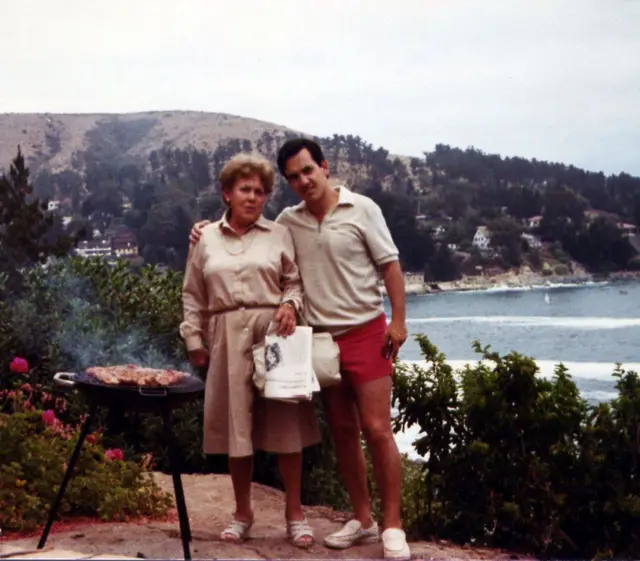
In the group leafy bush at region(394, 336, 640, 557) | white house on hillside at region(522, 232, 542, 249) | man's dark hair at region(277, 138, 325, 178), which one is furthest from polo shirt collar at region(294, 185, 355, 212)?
white house on hillside at region(522, 232, 542, 249)

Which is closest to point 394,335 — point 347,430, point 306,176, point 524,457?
point 347,430

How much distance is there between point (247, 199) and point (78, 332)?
118 inches

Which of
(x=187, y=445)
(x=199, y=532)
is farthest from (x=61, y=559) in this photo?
(x=187, y=445)

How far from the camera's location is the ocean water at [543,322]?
24.0 feet

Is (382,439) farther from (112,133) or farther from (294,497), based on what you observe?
(112,133)

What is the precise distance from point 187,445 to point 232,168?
2818 millimetres

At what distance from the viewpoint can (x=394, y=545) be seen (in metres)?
3.86

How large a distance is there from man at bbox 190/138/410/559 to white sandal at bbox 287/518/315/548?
354mm

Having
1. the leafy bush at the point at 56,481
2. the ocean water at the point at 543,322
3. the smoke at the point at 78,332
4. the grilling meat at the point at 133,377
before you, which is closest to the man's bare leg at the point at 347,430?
the grilling meat at the point at 133,377

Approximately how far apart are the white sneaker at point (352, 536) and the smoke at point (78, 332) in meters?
2.62

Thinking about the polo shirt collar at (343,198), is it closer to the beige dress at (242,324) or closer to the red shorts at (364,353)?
the beige dress at (242,324)

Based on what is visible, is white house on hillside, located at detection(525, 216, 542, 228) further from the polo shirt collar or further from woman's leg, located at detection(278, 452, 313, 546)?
woman's leg, located at detection(278, 452, 313, 546)

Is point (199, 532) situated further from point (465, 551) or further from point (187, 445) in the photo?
point (187, 445)

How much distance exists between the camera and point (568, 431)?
185 inches
